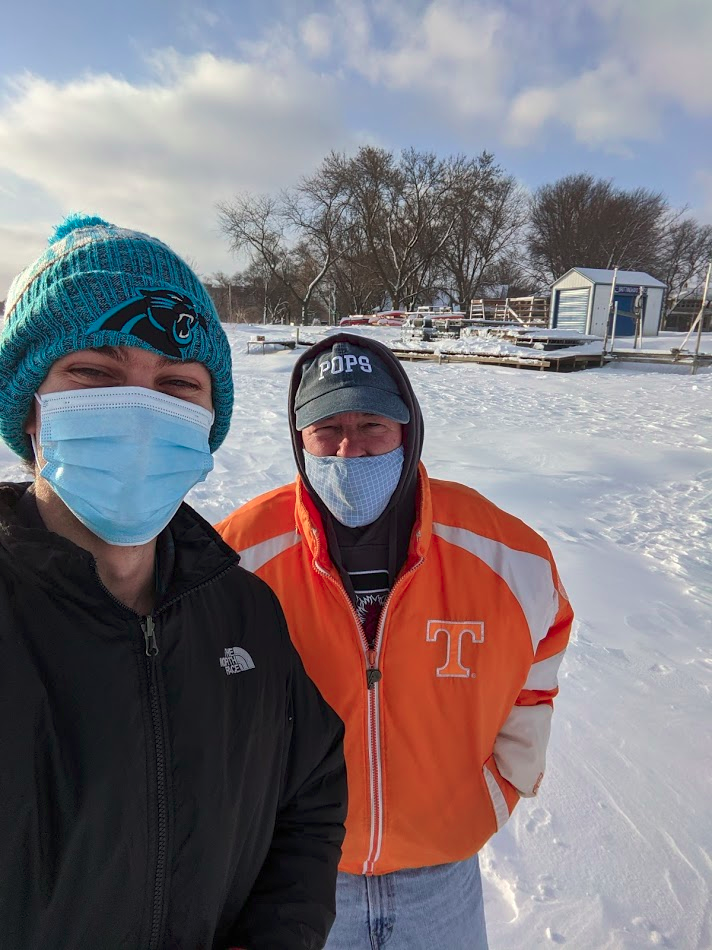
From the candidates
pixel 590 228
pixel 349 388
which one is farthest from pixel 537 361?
pixel 590 228

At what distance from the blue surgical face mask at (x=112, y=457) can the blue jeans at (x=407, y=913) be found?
50.3 inches

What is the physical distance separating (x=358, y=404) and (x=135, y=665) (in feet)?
3.40

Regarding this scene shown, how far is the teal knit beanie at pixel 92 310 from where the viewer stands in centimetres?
120

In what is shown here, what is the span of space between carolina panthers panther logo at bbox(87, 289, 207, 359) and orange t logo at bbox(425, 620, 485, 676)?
103 centimetres

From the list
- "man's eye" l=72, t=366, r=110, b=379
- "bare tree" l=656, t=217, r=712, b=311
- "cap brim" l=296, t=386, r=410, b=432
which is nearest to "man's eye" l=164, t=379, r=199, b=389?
"man's eye" l=72, t=366, r=110, b=379

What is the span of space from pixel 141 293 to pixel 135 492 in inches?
18.3

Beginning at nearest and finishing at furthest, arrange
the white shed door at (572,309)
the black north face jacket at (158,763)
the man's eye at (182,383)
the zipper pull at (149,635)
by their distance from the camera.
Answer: the black north face jacket at (158,763)
the zipper pull at (149,635)
the man's eye at (182,383)
the white shed door at (572,309)

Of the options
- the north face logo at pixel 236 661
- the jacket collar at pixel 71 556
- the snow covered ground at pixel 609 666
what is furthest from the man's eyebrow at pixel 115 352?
the snow covered ground at pixel 609 666

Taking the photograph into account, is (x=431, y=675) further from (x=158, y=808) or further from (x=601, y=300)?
(x=601, y=300)

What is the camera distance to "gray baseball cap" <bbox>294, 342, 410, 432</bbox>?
1777 millimetres

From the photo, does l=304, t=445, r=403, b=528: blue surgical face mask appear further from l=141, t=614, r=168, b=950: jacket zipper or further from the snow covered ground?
the snow covered ground

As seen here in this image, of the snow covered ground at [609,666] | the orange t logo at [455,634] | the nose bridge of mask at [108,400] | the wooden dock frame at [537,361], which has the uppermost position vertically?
the nose bridge of mask at [108,400]

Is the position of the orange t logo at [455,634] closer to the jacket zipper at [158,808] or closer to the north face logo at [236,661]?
the north face logo at [236,661]

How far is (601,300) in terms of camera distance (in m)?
27.5
